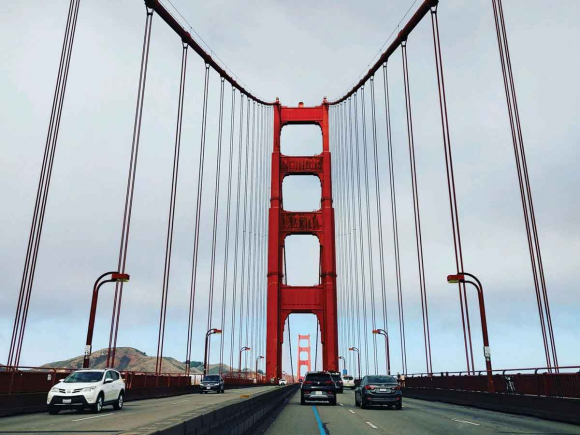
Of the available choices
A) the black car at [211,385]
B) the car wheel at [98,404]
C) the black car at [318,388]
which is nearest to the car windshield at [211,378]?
the black car at [211,385]

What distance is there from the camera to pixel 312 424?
1384 centimetres

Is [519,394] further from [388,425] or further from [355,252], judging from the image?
[355,252]

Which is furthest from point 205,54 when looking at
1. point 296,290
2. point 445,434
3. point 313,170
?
point 445,434

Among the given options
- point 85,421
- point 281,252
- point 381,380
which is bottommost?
point 85,421

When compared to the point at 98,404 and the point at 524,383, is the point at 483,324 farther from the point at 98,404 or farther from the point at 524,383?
the point at 98,404

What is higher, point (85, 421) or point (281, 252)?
point (281, 252)

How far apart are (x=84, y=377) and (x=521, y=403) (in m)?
14.9

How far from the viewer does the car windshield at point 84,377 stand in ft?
56.1

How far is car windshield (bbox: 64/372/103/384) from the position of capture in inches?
674

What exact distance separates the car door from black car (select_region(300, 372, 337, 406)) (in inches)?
360

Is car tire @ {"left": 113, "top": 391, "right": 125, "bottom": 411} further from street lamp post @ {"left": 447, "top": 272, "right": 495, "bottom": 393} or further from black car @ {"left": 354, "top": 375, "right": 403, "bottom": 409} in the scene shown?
street lamp post @ {"left": 447, "top": 272, "right": 495, "bottom": 393}

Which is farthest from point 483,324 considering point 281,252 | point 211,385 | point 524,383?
point 281,252

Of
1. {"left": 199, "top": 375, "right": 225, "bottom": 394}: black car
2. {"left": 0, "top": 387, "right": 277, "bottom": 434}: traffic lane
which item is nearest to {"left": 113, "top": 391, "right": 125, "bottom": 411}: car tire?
{"left": 0, "top": 387, "right": 277, "bottom": 434}: traffic lane

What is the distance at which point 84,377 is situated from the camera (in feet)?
56.8
